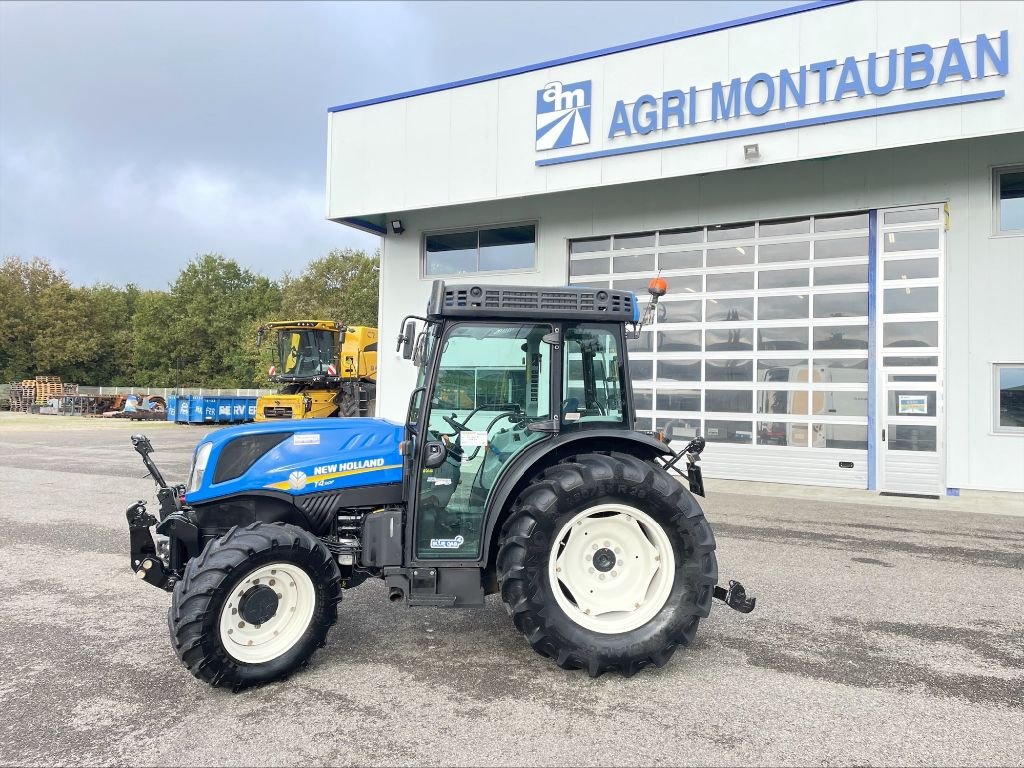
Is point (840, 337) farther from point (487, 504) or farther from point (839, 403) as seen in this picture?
point (487, 504)

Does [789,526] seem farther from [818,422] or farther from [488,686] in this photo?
[488,686]

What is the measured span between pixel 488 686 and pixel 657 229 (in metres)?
10.5

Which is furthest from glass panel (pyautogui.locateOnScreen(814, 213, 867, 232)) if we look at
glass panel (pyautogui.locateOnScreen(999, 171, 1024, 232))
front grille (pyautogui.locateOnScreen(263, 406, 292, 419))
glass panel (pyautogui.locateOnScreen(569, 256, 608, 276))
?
front grille (pyautogui.locateOnScreen(263, 406, 292, 419))

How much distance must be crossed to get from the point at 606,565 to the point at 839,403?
8.70 m

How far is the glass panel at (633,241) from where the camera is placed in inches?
492

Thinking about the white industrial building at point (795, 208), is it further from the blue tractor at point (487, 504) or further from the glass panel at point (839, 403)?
the blue tractor at point (487, 504)

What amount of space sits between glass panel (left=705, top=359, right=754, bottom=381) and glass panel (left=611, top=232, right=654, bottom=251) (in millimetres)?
2618

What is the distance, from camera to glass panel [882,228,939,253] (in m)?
10.3

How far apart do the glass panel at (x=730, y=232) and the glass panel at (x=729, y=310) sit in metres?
1.16

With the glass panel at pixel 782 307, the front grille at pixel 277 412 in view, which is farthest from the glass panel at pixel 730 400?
the front grille at pixel 277 412

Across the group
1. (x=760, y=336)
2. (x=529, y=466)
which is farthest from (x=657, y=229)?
(x=529, y=466)

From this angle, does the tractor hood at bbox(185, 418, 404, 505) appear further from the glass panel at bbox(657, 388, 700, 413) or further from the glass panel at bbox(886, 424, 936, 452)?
the glass panel at bbox(886, 424, 936, 452)

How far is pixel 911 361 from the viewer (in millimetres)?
10352

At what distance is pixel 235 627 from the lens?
325 centimetres
